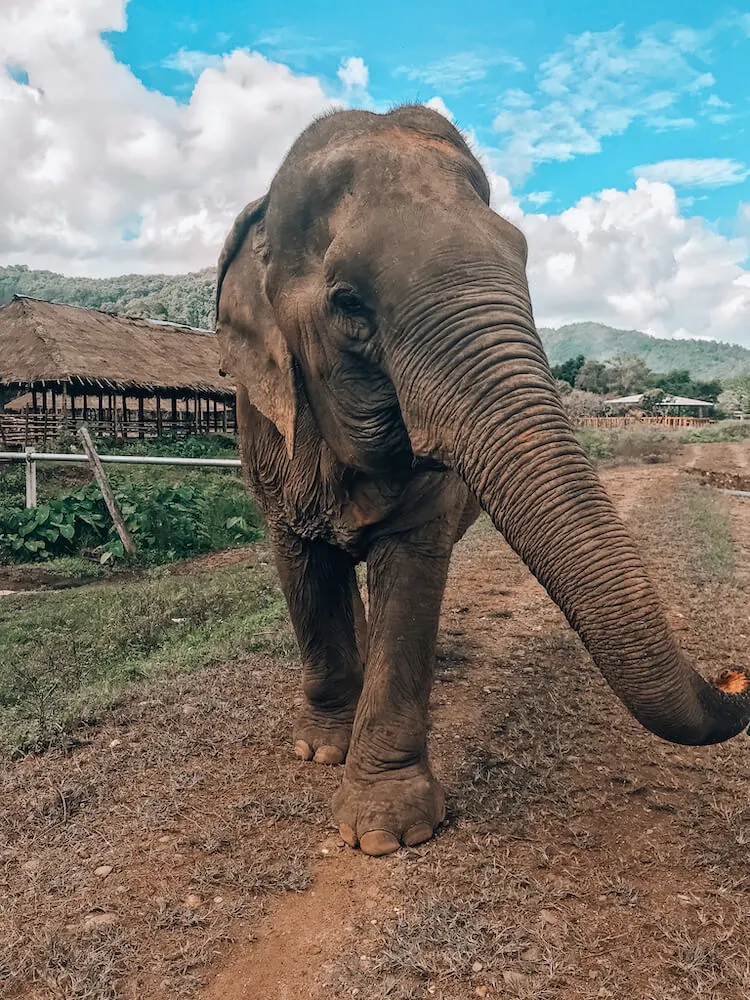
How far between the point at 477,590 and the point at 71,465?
→ 49.6ft

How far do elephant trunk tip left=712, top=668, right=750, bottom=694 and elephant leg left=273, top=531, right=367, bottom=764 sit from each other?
6.36ft

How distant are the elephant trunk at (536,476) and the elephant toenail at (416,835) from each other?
133 centimetres

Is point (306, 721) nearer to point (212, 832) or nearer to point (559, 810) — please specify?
point (212, 832)

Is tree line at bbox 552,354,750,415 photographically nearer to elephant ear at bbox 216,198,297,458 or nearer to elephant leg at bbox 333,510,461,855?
elephant ear at bbox 216,198,297,458

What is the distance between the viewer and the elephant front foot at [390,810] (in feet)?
10.9

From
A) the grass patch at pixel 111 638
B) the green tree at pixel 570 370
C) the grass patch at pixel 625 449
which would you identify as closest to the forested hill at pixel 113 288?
the green tree at pixel 570 370

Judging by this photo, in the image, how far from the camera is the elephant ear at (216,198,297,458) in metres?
3.31

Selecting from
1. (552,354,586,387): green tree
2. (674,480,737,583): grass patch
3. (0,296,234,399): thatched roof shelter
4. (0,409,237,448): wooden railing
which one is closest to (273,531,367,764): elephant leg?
(674,480,737,583): grass patch

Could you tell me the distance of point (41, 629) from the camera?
7641 millimetres

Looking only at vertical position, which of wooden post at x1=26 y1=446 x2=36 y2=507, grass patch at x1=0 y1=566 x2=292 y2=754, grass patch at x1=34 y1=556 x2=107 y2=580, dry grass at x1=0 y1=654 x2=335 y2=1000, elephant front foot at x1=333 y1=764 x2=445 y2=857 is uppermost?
wooden post at x1=26 y1=446 x2=36 y2=507

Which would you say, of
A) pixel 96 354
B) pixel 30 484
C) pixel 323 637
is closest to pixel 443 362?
pixel 323 637

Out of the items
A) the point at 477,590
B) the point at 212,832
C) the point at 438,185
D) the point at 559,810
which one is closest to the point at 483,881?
the point at 559,810

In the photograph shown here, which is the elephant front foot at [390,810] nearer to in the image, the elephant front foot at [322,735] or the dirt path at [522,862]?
the dirt path at [522,862]

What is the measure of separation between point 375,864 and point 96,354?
27100mm
